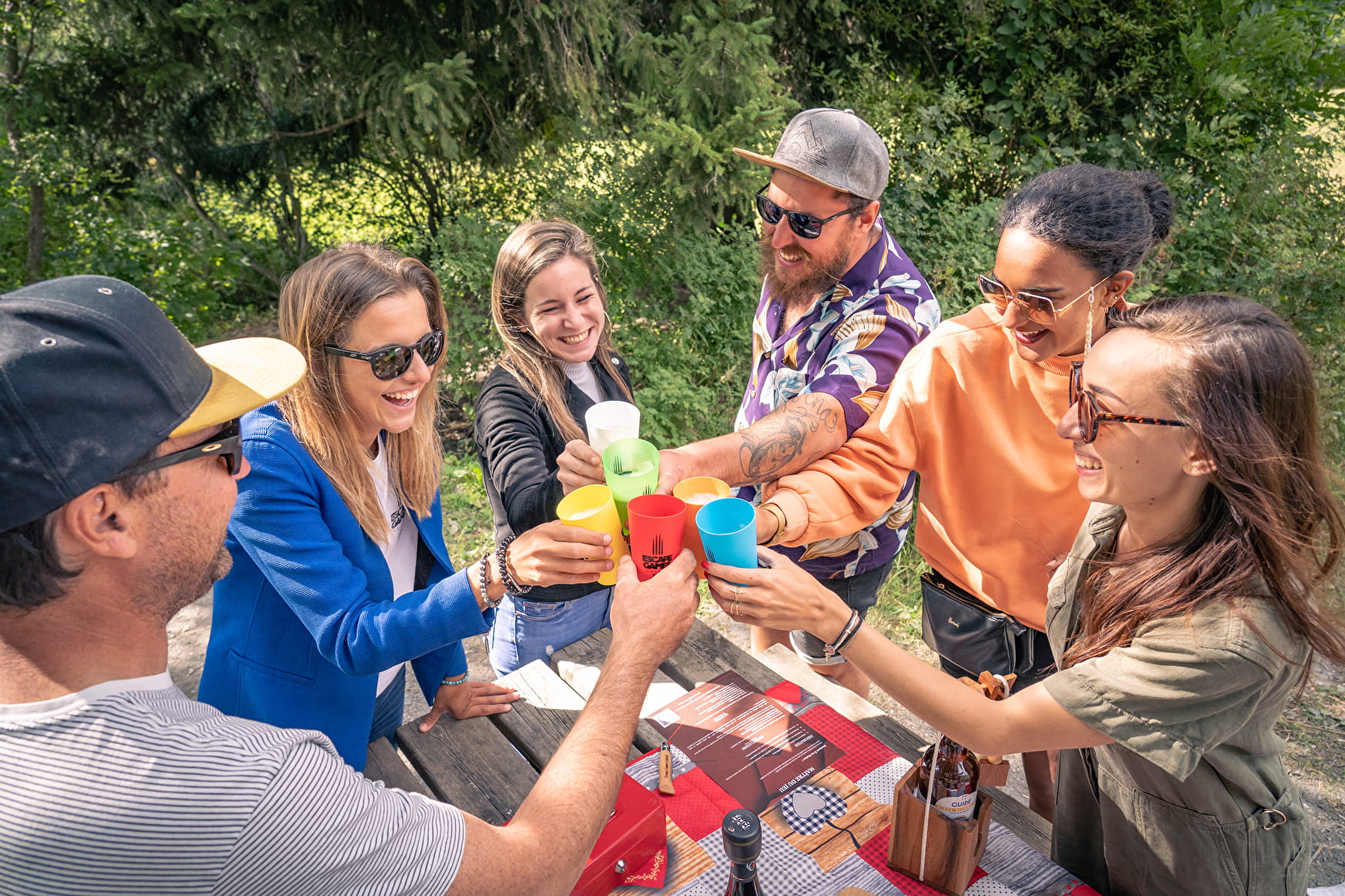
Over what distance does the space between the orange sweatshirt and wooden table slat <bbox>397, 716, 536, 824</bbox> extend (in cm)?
103

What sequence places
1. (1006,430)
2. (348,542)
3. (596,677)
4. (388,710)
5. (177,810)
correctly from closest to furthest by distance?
(177,810), (348,542), (1006,430), (596,677), (388,710)

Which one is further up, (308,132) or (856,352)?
(308,132)

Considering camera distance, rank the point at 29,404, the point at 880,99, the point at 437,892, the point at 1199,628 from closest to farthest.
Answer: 1. the point at 29,404
2. the point at 437,892
3. the point at 1199,628
4. the point at 880,99

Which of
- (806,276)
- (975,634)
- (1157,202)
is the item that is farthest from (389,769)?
(1157,202)

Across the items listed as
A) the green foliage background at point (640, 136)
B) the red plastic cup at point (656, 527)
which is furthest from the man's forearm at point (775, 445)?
the green foliage background at point (640, 136)

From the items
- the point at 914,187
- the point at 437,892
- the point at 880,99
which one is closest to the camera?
the point at 437,892

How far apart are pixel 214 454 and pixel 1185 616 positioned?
74.7 inches

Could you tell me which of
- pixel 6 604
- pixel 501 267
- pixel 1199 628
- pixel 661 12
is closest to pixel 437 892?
pixel 6 604

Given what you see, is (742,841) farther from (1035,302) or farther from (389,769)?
(1035,302)

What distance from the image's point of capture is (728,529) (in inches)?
72.3

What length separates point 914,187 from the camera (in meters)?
6.80

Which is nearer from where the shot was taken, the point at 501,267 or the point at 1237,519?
the point at 1237,519

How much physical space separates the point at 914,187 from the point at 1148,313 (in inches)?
214

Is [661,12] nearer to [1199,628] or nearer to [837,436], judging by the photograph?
[837,436]
